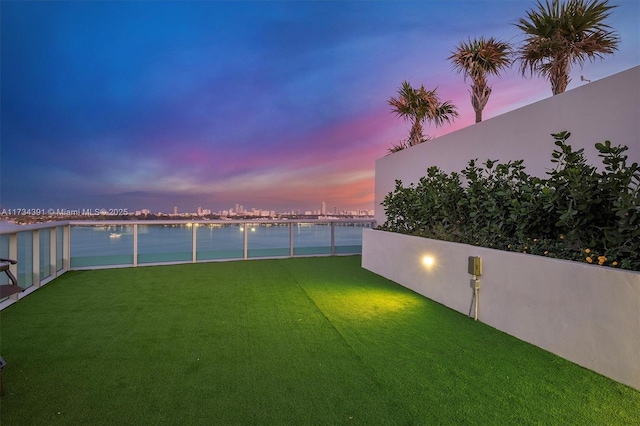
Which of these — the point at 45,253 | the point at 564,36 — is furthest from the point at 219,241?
the point at 564,36

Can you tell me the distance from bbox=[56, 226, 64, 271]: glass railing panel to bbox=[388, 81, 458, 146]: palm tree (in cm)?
870

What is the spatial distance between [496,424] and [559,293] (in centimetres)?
144

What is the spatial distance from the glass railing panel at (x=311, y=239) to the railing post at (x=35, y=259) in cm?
514

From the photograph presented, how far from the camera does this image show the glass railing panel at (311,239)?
8477 millimetres

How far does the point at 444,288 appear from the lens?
407cm

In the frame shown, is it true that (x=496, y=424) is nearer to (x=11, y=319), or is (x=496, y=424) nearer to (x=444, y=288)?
(x=444, y=288)

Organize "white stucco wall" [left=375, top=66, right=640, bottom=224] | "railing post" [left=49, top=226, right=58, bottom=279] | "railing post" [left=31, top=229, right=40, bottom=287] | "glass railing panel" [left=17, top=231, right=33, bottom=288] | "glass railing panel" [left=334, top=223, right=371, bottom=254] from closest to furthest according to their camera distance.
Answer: "white stucco wall" [left=375, top=66, right=640, bottom=224]
"glass railing panel" [left=17, top=231, right=33, bottom=288]
"railing post" [left=31, top=229, right=40, bottom=287]
"railing post" [left=49, top=226, right=58, bottom=279]
"glass railing panel" [left=334, top=223, right=371, bottom=254]

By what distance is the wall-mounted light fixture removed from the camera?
344cm

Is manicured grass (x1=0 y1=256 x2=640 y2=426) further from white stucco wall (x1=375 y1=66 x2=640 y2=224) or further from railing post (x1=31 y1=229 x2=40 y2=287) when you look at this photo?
white stucco wall (x1=375 y1=66 x2=640 y2=224)

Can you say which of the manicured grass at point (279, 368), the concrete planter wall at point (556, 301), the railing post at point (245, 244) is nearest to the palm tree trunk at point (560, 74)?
the concrete planter wall at point (556, 301)

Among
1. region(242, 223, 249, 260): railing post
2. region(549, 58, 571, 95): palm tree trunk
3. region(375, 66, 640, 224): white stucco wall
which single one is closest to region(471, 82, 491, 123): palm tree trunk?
region(375, 66, 640, 224): white stucco wall

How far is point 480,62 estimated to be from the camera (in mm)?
6945

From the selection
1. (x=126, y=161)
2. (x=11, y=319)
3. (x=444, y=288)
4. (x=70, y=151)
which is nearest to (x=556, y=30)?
(x=444, y=288)

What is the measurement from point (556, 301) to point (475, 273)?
889 mm
